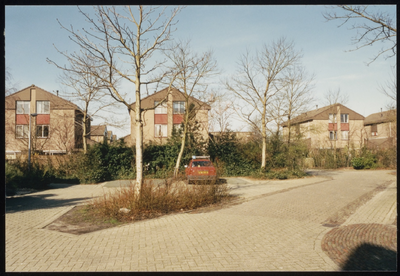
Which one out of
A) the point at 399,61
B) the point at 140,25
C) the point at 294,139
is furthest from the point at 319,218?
the point at 294,139

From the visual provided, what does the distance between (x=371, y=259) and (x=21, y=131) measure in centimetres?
3105

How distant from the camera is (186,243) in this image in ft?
18.8

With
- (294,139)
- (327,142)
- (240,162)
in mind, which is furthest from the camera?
(327,142)

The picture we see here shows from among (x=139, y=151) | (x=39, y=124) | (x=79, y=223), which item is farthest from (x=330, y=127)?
(x=79, y=223)

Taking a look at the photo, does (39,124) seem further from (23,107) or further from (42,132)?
(23,107)

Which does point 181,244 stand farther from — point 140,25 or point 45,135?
point 45,135

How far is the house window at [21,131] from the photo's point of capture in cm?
2764

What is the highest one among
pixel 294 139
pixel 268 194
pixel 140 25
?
pixel 140 25

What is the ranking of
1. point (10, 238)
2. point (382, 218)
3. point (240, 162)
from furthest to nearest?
point (240, 162)
point (382, 218)
point (10, 238)

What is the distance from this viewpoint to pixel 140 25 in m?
9.28

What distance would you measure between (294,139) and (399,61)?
2144cm

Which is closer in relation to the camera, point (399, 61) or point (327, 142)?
point (399, 61)

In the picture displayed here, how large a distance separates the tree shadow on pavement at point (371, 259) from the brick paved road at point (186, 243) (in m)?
0.34

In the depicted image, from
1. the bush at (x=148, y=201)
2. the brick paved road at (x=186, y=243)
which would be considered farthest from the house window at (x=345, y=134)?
the bush at (x=148, y=201)
